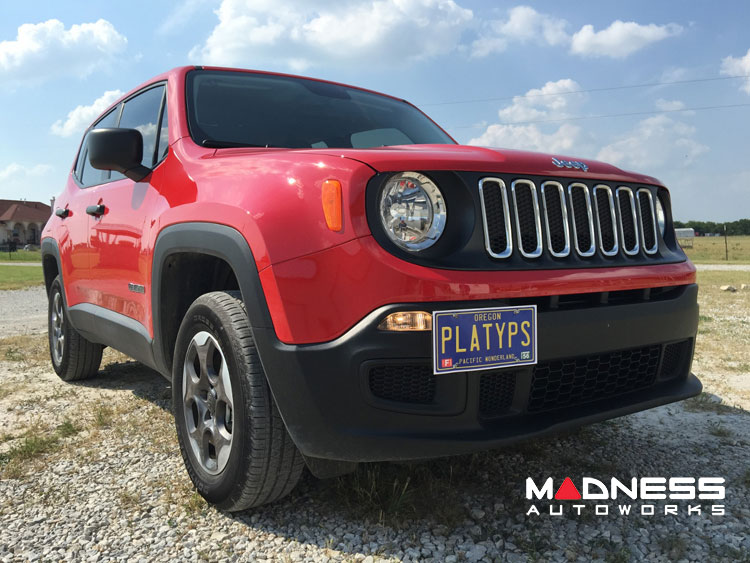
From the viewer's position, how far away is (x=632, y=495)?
2.46 meters

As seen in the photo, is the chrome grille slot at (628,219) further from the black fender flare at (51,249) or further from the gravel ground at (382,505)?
the black fender flare at (51,249)

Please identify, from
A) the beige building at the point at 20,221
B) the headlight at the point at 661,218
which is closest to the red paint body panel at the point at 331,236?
the headlight at the point at 661,218

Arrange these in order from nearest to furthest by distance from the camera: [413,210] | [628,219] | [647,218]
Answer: [413,210] → [628,219] → [647,218]

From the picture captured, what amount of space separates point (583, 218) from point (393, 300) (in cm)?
87

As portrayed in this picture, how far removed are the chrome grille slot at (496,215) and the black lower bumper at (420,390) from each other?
0.65 feet

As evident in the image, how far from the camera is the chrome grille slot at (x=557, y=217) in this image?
2.13 metres

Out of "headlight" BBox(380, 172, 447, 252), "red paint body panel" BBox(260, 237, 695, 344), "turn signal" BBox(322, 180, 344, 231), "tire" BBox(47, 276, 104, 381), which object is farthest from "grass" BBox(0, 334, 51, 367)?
"headlight" BBox(380, 172, 447, 252)

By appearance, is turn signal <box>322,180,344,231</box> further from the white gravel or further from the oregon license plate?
the white gravel

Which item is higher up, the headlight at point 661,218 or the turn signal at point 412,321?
the headlight at point 661,218

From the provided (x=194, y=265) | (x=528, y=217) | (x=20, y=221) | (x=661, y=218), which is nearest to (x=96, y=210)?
(x=194, y=265)

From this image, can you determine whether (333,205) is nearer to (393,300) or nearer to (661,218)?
(393,300)

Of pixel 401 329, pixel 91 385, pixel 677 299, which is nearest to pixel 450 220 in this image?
pixel 401 329

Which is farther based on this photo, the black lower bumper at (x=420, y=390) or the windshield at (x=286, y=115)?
the windshield at (x=286, y=115)

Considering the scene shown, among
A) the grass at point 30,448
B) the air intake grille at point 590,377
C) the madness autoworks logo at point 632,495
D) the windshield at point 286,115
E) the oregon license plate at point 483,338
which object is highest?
the windshield at point 286,115
